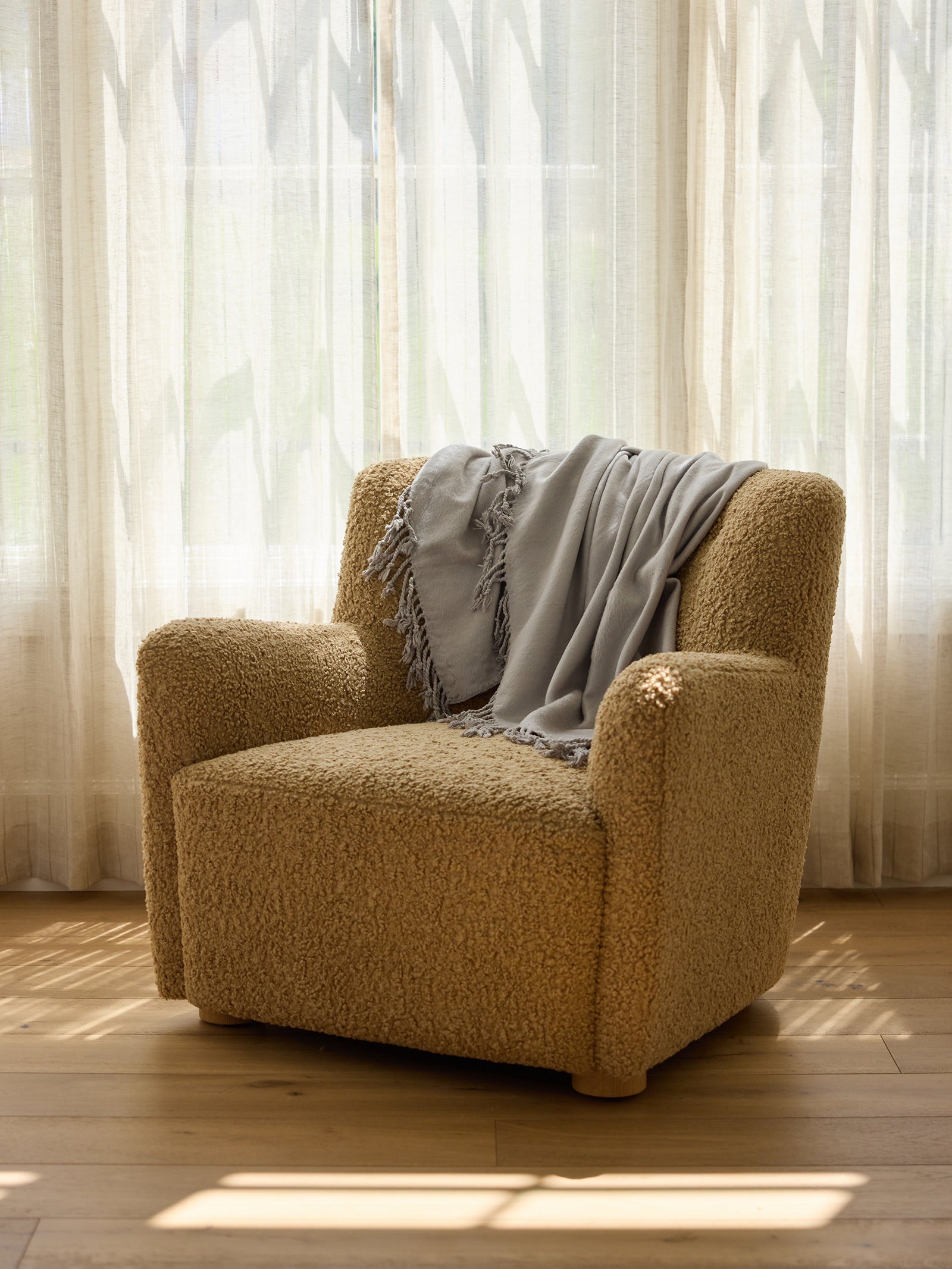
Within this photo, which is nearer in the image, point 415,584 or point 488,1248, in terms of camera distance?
point 488,1248

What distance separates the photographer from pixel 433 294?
247 cm

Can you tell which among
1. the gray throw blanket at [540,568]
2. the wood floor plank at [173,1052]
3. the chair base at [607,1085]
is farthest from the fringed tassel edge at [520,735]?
the wood floor plank at [173,1052]

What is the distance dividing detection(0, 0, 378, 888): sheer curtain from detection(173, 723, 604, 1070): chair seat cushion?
2.85 feet

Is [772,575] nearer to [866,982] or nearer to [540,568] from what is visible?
[540,568]

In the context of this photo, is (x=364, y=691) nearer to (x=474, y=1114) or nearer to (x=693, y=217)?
(x=474, y=1114)

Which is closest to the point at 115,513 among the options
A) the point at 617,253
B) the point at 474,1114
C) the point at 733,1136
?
the point at 617,253

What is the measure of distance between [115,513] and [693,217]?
1.30m

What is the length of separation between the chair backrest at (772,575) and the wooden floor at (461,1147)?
0.56 metres

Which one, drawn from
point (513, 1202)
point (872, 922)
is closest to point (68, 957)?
point (513, 1202)

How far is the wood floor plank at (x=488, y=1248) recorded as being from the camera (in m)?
1.23

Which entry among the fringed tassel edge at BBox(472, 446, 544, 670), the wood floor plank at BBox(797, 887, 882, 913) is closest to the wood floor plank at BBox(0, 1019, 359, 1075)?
the fringed tassel edge at BBox(472, 446, 544, 670)

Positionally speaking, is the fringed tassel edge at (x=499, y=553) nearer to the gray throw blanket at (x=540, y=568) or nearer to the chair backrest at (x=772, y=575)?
the gray throw blanket at (x=540, y=568)

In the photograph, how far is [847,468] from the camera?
8.18 feet

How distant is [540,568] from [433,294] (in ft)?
2.36
